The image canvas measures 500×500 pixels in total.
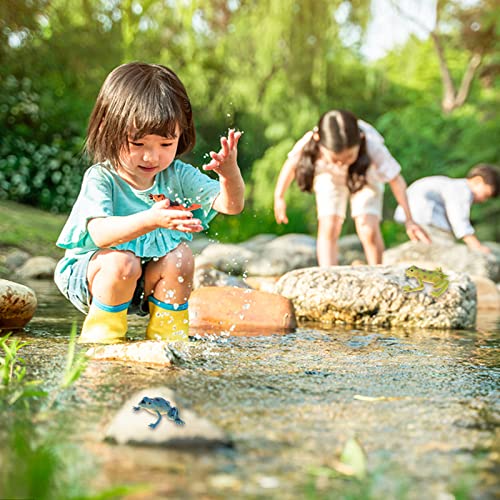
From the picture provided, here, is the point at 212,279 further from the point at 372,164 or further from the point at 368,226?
the point at 372,164

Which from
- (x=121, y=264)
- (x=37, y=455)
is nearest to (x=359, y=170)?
(x=121, y=264)

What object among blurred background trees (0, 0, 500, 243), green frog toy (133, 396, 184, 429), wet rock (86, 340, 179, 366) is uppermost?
blurred background trees (0, 0, 500, 243)

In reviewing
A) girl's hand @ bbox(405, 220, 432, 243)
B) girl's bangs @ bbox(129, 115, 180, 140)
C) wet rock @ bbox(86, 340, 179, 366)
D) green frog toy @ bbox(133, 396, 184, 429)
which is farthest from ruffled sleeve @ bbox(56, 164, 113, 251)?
girl's hand @ bbox(405, 220, 432, 243)

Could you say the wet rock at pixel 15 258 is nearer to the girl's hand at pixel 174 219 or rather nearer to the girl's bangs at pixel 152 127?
the girl's bangs at pixel 152 127

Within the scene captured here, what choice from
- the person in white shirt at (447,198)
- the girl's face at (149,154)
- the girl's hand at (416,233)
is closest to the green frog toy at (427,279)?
the girl's hand at (416,233)

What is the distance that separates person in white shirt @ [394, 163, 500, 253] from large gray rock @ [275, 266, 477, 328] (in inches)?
142

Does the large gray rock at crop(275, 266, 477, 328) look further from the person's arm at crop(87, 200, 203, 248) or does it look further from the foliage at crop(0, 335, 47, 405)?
the foliage at crop(0, 335, 47, 405)

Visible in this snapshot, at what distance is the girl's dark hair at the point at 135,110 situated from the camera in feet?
Answer: 9.69

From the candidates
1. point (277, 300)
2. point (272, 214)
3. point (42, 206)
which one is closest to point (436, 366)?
point (277, 300)

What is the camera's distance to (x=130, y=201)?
3.20m

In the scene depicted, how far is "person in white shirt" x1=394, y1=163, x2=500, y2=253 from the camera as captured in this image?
27.2 feet

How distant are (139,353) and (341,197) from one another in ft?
12.8

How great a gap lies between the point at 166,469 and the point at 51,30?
12173 mm

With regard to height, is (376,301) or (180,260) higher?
(376,301)
